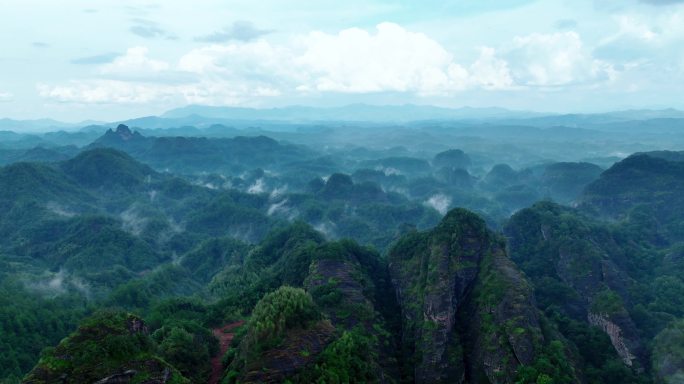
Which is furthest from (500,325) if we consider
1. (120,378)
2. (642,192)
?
(642,192)

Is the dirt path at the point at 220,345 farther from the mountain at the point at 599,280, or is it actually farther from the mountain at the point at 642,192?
the mountain at the point at 642,192

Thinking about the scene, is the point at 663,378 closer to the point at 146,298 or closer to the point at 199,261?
the point at 146,298

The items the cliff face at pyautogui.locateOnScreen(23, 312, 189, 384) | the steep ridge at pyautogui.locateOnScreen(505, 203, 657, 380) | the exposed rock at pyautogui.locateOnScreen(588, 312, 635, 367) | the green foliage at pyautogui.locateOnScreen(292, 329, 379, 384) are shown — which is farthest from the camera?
the steep ridge at pyautogui.locateOnScreen(505, 203, 657, 380)

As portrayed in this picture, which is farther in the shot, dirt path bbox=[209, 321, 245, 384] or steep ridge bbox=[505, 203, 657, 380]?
steep ridge bbox=[505, 203, 657, 380]

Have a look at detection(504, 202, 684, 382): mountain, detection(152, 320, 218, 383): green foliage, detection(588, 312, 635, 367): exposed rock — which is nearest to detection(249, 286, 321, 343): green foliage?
detection(152, 320, 218, 383): green foliage

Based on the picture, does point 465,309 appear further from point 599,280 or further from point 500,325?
point 599,280

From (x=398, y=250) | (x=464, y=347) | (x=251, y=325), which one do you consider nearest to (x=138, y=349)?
(x=251, y=325)

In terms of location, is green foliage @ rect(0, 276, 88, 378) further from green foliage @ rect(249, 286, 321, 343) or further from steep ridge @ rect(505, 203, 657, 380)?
steep ridge @ rect(505, 203, 657, 380)
